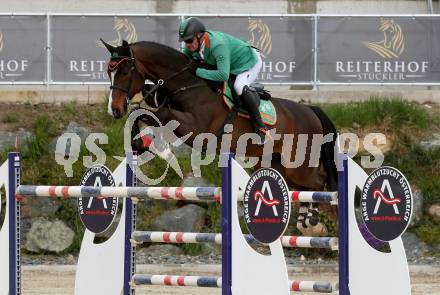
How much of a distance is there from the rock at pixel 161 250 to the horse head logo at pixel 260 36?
295 centimetres

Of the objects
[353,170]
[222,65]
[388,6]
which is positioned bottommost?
[353,170]

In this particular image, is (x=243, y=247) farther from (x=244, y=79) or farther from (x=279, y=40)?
(x=279, y=40)

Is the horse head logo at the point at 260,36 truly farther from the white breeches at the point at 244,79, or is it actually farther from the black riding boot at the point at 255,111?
the black riding boot at the point at 255,111

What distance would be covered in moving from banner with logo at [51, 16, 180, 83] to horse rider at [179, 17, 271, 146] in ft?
12.3

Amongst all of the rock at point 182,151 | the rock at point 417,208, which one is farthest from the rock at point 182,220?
the rock at point 417,208

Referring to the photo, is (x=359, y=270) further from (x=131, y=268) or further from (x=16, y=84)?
(x=16, y=84)

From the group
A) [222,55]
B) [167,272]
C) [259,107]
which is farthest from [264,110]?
[167,272]

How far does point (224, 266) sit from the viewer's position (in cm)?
683

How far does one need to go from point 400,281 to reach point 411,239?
5768 millimetres

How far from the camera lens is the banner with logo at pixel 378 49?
14117 mm

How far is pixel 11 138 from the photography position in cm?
1349

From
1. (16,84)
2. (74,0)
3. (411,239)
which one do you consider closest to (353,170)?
(411,239)

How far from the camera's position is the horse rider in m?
9.78

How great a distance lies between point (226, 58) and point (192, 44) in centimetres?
34
